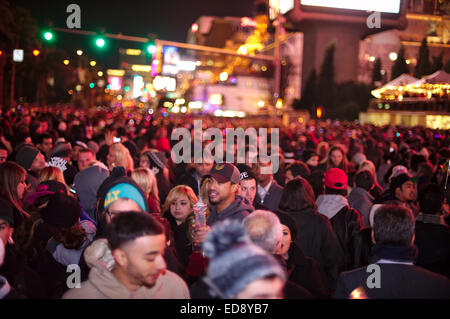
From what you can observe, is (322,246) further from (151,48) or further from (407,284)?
(151,48)

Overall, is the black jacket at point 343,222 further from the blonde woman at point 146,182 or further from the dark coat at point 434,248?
the blonde woman at point 146,182

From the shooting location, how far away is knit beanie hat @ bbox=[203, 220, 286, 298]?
2764 millimetres

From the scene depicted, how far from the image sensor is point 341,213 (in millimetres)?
6758

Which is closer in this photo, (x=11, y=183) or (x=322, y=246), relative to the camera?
(x=322, y=246)

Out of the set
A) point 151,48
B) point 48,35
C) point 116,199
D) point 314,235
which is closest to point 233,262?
point 116,199

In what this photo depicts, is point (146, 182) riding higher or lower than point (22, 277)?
higher

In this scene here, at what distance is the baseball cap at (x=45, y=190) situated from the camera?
592 cm

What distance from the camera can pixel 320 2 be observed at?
180 ft

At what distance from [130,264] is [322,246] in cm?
306

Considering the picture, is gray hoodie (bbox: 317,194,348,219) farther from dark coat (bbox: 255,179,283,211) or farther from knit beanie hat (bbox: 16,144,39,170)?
knit beanie hat (bbox: 16,144,39,170)

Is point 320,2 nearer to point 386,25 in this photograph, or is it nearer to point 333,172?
point 386,25

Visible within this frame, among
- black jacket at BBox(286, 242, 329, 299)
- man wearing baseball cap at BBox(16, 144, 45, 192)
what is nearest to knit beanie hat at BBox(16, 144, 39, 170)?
man wearing baseball cap at BBox(16, 144, 45, 192)
